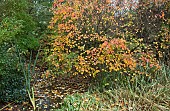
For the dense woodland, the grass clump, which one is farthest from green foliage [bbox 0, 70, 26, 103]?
the grass clump

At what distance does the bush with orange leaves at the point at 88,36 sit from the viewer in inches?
192

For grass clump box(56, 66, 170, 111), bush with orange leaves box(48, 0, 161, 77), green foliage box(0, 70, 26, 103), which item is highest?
bush with orange leaves box(48, 0, 161, 77)

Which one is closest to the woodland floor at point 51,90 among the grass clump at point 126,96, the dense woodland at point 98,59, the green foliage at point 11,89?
the dense woodland at point 98,59

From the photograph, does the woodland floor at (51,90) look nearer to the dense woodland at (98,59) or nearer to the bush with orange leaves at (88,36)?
the dense woodland at (98,59)

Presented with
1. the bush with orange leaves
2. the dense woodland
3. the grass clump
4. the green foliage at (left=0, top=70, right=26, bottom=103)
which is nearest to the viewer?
the grass clump

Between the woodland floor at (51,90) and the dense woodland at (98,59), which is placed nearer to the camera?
the dense woodland at (98,59)

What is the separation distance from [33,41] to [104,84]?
2.43 metres

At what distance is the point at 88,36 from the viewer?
16.6 feet

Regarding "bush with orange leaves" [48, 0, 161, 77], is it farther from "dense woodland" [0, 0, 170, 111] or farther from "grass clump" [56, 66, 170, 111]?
"grass clump" [56, 66, 170, 111]

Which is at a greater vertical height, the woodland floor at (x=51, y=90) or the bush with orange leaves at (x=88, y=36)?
the bush with orange leaves at (x=88, y=36)

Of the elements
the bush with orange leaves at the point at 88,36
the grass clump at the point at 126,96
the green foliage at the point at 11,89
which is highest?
the bush with orange leaves at the point at 88,36

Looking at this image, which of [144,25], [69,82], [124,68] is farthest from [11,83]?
[144,25]

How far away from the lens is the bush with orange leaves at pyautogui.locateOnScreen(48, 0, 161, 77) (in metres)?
4.88

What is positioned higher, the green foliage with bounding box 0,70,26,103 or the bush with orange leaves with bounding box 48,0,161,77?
the bush with orange leaves with bounding box 48,0,161,77
